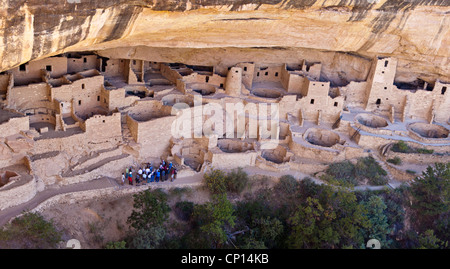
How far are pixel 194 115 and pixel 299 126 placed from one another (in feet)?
12.6

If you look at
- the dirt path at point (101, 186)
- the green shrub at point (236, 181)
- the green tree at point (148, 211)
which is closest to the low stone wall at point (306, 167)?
the dirt path at point (101, 186)

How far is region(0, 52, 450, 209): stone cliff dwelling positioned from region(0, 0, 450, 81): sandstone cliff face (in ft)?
2.33

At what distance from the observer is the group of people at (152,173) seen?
13617 millimetres

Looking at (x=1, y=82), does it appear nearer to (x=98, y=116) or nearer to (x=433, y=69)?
(x=98, y=116)

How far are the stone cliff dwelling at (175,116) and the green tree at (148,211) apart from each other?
1.59 meters

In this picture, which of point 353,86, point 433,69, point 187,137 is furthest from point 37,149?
point 433,69

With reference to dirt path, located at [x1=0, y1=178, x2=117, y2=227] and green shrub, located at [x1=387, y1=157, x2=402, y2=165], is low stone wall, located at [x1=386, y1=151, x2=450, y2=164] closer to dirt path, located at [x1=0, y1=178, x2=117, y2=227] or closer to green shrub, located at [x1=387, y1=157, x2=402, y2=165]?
green shrub, located at [x1=387, y1=157, x2=402, y2=165]

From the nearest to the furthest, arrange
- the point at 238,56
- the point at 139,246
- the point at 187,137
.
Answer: the point at 139,246, the point at 187,137, the point at 238,56

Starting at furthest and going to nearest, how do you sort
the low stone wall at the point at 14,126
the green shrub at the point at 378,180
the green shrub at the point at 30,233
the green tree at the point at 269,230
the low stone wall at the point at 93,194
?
the green shrub at the point at 378,180
the green tree at the point at 269,230
the low stone wall at the point at 14,126
the low stone wall at the point at 93,194
the green shrub at the point at 30,233

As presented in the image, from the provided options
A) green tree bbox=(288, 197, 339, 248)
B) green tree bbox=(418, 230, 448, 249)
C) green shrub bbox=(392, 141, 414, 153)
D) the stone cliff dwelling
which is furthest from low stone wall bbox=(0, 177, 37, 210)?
green shrub bbox=(392, 141, 414, 153)

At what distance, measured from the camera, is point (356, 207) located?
43.3ft

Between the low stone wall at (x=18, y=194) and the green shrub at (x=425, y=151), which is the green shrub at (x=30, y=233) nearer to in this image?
the low stone wall at (x=18, y=194)

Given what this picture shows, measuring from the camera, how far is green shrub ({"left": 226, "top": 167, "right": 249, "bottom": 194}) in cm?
1436

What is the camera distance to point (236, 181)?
14.4 m
